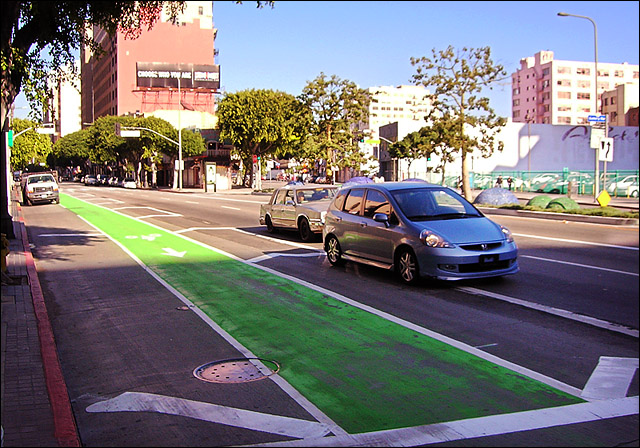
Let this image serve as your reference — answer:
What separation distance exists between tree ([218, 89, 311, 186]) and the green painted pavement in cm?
5557

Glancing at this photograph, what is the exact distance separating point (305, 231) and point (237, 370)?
1138 cm

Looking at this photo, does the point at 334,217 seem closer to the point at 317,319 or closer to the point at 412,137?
the point at 317,319

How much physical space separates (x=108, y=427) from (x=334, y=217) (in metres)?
8.32

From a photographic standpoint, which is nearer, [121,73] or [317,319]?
[317,319]

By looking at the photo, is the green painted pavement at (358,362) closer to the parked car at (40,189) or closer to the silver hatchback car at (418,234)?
the silver hatchback car at (418,234)

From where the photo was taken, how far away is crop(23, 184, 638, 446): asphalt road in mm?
4957

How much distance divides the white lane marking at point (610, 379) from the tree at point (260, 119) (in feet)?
195

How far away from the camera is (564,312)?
852cm

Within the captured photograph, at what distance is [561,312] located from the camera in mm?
8523

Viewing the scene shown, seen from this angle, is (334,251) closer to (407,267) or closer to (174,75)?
(407,267)

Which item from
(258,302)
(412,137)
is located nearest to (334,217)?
(258,302)

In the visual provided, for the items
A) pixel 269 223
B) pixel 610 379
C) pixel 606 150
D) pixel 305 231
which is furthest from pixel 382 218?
pixel 606 150

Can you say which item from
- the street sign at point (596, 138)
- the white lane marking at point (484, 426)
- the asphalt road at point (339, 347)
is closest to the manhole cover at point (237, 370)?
the asphalt road at point (339, 347)

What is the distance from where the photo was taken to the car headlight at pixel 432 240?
10.1 meters
